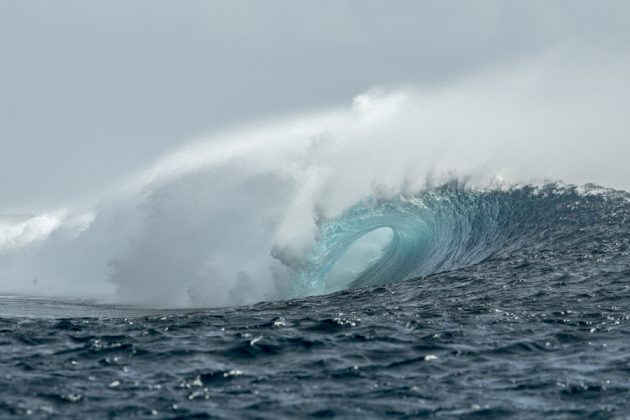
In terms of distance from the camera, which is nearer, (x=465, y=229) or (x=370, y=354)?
(x=370, y=354)

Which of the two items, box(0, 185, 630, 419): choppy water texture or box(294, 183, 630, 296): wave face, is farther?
box(294, 183, 630, 296): wave face

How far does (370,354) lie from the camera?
57.4ft

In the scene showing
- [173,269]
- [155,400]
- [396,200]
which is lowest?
[155,400]

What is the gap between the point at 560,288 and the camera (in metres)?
25.1

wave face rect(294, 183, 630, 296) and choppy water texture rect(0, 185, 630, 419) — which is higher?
wave face rect(294, 183, 630, 296)

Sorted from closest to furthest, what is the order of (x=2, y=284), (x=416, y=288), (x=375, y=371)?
(x=375, y=371) < (x=416, y=288) < (x=2, y=284)

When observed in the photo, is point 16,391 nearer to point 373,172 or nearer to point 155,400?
point 155,400

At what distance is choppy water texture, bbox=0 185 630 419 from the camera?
1431cm

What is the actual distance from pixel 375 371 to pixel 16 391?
5.83 m

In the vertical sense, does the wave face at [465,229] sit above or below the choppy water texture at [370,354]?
above

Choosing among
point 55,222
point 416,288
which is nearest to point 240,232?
point 416,288

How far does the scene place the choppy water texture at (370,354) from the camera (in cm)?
1431

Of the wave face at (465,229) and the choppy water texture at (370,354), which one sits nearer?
the choppy water texture at (370,354)

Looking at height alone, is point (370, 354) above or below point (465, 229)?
below
